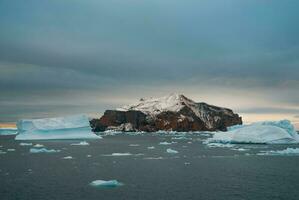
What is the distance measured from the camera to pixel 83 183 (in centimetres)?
1823

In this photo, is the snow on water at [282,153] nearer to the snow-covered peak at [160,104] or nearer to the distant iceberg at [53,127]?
the distant iceberg at [53,127]

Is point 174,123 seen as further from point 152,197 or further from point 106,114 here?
point 152,197

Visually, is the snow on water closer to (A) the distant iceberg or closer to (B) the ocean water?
(B) the ocean water

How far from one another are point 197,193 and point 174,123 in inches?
4342

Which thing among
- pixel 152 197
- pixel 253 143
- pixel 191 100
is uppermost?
pixel 191 100

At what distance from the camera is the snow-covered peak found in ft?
429

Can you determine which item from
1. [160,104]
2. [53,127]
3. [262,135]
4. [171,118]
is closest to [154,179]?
[262,135]

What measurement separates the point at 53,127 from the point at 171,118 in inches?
2928

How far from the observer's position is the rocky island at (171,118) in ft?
415

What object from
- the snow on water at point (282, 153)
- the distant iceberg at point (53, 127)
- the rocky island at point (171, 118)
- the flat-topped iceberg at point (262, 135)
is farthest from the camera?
the rocky island at point (171, 118)

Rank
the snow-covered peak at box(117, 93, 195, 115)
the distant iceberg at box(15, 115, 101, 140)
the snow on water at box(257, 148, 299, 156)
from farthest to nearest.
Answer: the snow-covered peak at box(117, 93, 195, 115)
the distant iceberg at box(15, 115, 101, 140)
the snow on water at box(257, 148, 299, 156)

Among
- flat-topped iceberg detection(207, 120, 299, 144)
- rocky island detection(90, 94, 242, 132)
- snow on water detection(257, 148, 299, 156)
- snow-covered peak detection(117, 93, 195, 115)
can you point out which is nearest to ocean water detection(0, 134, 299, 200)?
snow on water detection(257, 148, 299, 156)

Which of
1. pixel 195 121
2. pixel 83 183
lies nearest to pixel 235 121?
pixel 195 121

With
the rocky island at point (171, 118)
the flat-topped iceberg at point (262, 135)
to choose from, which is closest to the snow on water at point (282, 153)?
the flat-topped iceberg at point (262, 135)
